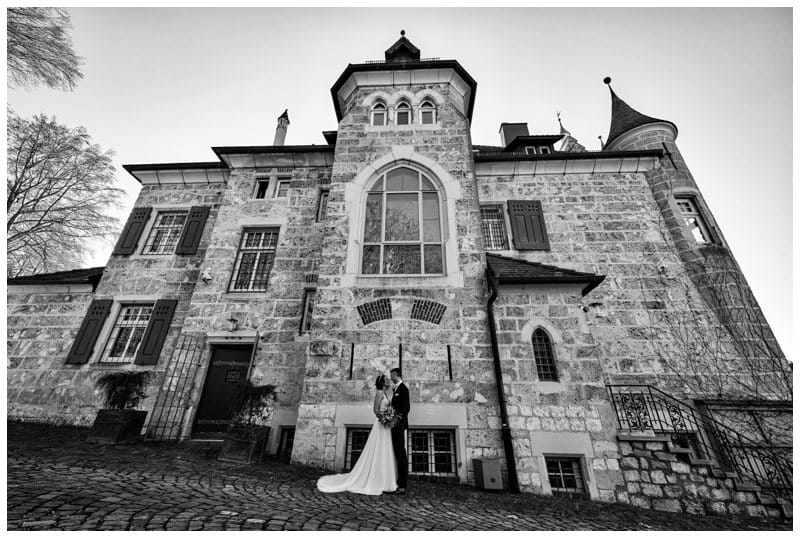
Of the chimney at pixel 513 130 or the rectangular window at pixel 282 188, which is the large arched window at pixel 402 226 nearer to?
the rectangular window at pixel 282 188

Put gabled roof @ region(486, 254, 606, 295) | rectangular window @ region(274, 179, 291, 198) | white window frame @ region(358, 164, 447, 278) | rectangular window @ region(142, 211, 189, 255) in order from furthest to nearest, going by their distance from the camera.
Result: 1. rectangular window @ region(274, 179, 291, 198)
2. rectangular window @ region(142, 211, 189, 255)
3. white window frame @ region(358, 164, 447, 278)
4. gabled roof @ region(486, 254, 606, 295)

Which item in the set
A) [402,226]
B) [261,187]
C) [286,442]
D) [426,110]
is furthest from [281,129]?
[286,442]

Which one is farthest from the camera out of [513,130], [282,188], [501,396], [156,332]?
[513,130]

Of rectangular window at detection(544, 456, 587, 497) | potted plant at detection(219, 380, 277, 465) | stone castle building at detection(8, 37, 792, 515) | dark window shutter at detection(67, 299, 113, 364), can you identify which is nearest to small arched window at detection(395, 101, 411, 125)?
stone castle building at detection(8, 37, 792, 515)

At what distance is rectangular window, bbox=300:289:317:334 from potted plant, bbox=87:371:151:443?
394 cm

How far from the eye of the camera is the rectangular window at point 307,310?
856cm

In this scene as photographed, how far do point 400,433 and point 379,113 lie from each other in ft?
27.0

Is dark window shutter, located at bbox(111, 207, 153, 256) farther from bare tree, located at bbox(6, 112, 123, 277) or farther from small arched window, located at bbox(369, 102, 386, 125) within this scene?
small arched window, located at bbox(369, 102, 386, 125)

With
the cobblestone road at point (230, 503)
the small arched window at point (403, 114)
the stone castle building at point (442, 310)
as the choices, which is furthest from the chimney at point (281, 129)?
the cobblestone road at point (230, 503)

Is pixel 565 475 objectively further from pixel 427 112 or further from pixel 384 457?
pixel 427 112

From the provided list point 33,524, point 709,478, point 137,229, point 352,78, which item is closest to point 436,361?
point 709,478

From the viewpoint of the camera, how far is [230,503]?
155 inches

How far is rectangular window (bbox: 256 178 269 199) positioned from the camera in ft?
35.0

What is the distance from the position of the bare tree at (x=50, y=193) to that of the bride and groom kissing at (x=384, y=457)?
48.1 feet
